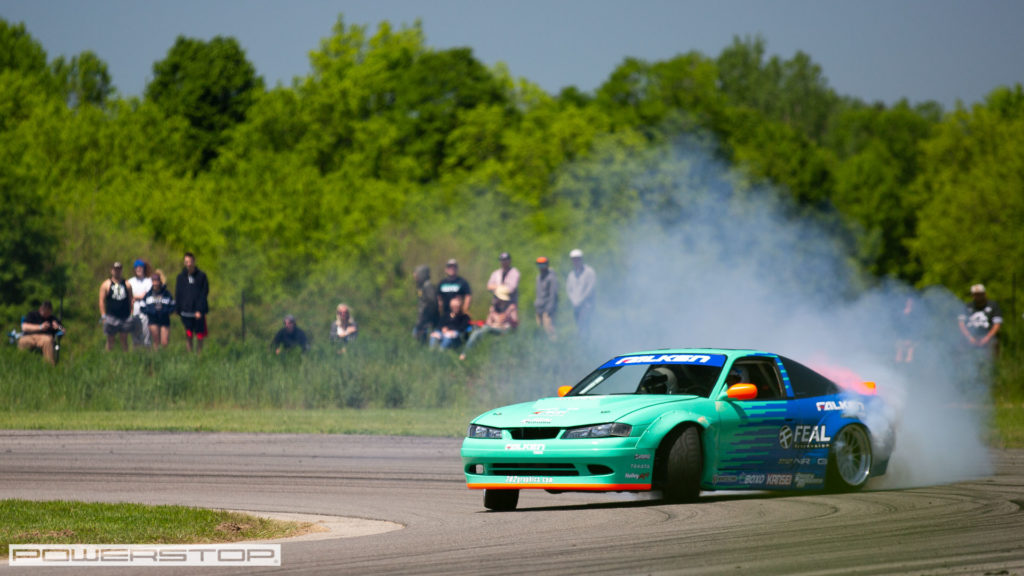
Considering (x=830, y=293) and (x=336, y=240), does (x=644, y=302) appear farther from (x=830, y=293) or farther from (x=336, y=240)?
(x=336, y=240)

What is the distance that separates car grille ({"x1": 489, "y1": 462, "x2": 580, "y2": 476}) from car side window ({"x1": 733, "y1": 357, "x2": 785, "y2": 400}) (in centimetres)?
208

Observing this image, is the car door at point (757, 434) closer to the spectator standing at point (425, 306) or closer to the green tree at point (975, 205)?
the spectator standing at point (425, 306)

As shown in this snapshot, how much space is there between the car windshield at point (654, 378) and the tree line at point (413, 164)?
26.5 m

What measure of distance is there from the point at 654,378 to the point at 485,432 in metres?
1.58

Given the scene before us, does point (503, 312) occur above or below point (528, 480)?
above

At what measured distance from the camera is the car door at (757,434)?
38.2 feet

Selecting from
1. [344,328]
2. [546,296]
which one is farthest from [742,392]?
[344,328]

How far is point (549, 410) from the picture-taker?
11562mm

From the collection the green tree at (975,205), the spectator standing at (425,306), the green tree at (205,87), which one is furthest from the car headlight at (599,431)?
the green tree at (205,87)

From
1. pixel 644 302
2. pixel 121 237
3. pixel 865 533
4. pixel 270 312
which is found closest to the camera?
pixel 865 533

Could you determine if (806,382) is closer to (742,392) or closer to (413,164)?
(742,392)

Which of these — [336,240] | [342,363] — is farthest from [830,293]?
[336,240]

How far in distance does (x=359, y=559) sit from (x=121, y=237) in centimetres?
3212

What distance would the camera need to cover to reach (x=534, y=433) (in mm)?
11266
